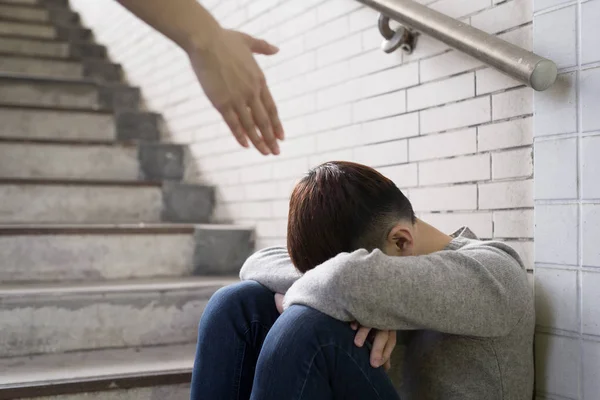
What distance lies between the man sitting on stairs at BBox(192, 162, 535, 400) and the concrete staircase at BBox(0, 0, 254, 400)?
48 cm

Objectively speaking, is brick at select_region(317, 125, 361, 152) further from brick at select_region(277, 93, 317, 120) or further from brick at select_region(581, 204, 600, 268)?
brick at select_region(581, 204, 600, 268)

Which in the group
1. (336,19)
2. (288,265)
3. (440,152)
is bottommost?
(288,265)

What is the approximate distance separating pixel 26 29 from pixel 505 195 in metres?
3.57

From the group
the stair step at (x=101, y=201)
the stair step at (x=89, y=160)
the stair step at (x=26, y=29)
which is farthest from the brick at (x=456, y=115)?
the stair step at (x=26, y=29)

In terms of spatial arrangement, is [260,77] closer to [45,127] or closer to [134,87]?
[45,127]

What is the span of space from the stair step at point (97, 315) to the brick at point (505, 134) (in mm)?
965

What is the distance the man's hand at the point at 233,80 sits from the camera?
80 centimetres

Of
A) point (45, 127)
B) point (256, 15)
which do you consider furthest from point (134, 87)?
point (256, 15)

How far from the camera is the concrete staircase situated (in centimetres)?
175

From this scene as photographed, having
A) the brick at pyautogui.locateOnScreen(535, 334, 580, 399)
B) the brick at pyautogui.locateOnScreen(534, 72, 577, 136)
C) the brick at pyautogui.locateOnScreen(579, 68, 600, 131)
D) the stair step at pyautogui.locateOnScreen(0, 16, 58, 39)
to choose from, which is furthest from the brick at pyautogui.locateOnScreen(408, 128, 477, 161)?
the stair step at pyautogui.locateOnScreen(0, 16, 58, 39)

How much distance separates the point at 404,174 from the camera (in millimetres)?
1780

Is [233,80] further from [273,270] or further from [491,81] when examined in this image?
[491,81]

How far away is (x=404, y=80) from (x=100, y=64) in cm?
251

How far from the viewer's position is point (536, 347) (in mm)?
1346
